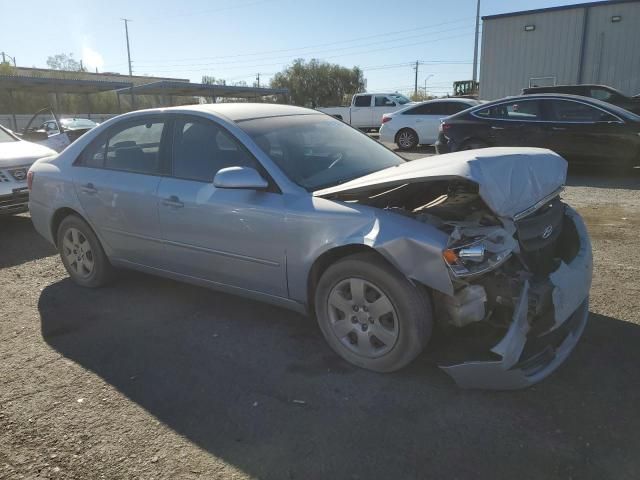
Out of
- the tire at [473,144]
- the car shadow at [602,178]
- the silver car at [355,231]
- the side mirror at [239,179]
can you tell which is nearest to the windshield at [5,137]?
the silver car at [355,231]

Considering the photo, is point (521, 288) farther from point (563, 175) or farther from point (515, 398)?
point (563, 175)

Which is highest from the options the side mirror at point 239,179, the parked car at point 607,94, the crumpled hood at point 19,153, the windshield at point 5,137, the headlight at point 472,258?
the parked car at point 607,94

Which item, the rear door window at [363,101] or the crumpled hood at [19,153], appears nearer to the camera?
the crumpled hood at [19,153]

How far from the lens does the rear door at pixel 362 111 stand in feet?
72.2

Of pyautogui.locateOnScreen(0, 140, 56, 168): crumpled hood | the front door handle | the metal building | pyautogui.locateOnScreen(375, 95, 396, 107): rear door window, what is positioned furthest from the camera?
pyautogui.locateOnScreen(375, 95, 396, 107): rear door window

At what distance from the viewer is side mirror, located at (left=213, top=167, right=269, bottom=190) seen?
3.25 m

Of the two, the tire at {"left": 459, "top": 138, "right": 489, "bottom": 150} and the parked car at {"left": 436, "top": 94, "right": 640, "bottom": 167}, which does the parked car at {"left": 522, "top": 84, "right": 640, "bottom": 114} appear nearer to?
the parked car at {"left": 436, "top": 94, "right": 640, "bottom": 167}

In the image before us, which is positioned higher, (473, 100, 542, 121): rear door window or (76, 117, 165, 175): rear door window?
(473, 100, 542, 121): rear door window

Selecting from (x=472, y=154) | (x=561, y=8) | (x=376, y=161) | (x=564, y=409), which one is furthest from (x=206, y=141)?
(x=561, y=8)

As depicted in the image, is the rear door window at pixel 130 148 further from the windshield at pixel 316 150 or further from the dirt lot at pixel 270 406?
the dirt lot at pixel 270 406

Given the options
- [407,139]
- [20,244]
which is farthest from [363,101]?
[20,244]

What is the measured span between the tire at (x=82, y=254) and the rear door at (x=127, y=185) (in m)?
0.17

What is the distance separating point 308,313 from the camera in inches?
135

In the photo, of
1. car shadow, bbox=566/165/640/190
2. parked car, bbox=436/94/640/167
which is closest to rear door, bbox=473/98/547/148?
parked car, bbox=436/94/640/167
